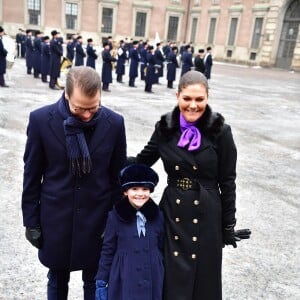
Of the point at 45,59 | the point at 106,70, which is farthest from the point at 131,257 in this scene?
the point at 45,59

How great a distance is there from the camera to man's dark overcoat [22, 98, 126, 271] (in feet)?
6.78

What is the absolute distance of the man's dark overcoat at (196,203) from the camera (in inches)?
80.8

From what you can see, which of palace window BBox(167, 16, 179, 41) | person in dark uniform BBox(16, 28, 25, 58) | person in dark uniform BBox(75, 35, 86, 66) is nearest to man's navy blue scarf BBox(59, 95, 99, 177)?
person in dark uniform BBox(75, 35, 86, 66)

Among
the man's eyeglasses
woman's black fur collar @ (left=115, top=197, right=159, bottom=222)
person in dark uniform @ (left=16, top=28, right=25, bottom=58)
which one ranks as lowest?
person in dark uniform @ (left=16, top=28, right=25, bottom=58)

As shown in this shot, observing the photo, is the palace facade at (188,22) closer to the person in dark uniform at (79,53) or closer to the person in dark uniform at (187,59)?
the person in dark uniform at (187,59)

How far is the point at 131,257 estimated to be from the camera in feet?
6.68

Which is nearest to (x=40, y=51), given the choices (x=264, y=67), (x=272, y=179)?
(x=272, y=179)

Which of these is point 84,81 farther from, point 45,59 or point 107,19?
point 107,19

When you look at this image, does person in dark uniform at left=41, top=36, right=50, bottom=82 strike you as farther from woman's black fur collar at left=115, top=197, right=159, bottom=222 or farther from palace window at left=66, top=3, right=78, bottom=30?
palace window at left=66, top=3, right=78, bottom=30

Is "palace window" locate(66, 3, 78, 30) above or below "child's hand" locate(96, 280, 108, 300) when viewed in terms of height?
above

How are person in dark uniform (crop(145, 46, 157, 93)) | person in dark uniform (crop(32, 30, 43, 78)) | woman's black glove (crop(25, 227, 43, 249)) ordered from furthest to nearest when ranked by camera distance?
person in dark uniform (crop(32, 30, 43, 78)) → person in dark uniform (crop(145, 46, 157, 93)) → woman's black glove (crop(25, 227, 43, 249))

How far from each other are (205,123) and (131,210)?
2.03ft

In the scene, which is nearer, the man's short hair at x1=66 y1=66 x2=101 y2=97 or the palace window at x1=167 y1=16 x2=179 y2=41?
the man's short hair at x1=66 y1=66 x2=101 y2=97

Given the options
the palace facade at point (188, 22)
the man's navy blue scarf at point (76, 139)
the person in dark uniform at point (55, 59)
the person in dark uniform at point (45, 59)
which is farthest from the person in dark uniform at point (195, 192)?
the palace facade at point (188, 22)
